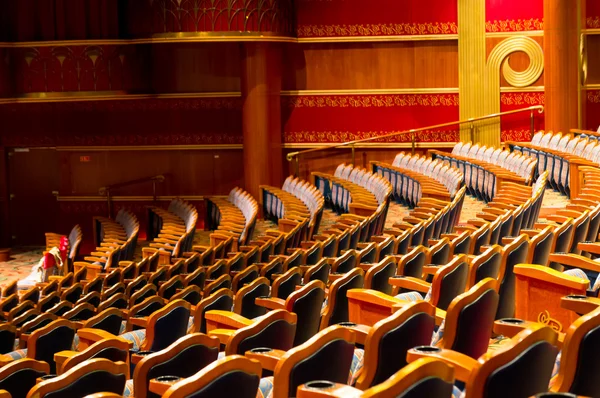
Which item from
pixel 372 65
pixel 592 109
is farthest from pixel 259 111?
pixel 592 109

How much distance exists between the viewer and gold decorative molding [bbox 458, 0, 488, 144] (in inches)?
146

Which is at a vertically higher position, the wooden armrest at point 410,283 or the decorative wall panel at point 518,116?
the decorative wall panel at point 518,116

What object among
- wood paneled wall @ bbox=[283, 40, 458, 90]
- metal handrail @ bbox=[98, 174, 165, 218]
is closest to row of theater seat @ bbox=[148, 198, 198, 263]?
metal handrail @ bbox=[98, 174, 165, 218]

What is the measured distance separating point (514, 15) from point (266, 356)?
310 cm

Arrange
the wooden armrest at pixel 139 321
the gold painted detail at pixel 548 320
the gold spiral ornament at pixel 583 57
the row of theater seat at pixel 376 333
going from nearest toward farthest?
the row of theater seat at pixel 376 333 → the gold painted detail at pixel 548 320 → the wooden armrest at pixel 139 321 → the gold spiral ornament at pixel 583 57

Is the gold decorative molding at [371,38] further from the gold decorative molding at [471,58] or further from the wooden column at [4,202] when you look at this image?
the wooden column at [4,202]

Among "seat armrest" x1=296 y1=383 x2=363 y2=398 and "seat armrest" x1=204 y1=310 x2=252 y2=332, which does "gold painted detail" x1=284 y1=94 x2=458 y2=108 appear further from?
"seat armrest" x1=296 y1=383 x2=363 y2=398

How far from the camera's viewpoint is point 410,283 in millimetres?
1228

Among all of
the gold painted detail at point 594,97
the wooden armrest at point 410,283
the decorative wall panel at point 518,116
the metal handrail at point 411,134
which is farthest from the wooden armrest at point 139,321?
the gold painted detail at point 594,97

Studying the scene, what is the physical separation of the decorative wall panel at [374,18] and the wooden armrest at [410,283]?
264 cm

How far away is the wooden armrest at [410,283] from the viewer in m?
1.22

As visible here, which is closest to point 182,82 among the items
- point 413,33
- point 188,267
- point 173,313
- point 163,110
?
point 163,110

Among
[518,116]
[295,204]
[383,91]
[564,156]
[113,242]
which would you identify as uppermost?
[383,91]

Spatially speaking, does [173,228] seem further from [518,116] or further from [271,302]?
[271,302]
